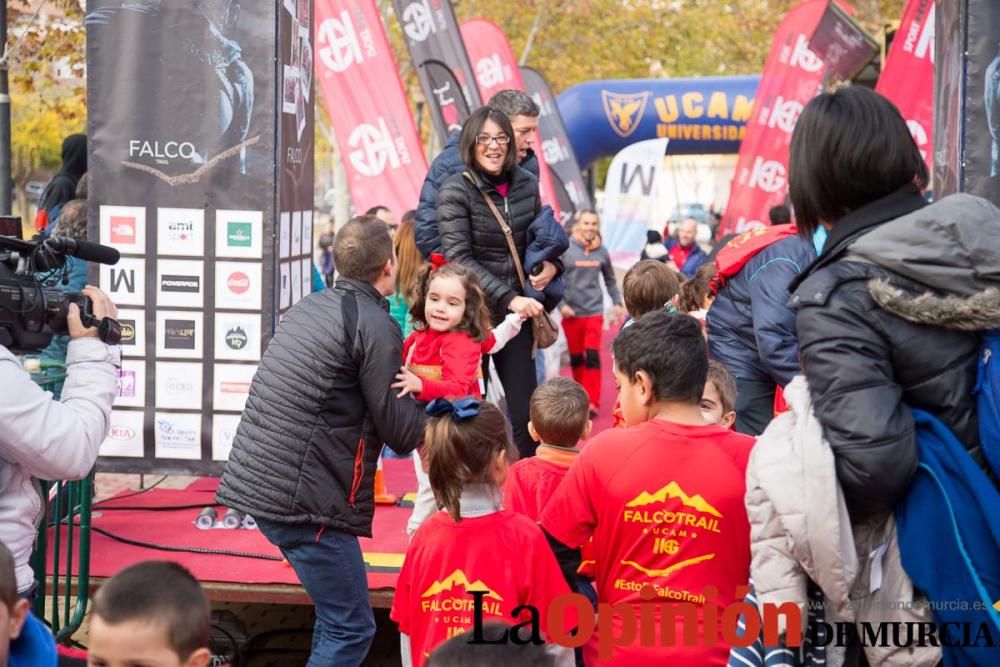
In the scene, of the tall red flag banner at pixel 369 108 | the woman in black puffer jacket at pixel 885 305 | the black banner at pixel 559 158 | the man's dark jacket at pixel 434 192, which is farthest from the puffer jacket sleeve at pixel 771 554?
the black banner at pixel 559 158

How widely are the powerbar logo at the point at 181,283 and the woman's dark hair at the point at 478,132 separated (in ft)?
5.29

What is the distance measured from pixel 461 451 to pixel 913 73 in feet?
31.7

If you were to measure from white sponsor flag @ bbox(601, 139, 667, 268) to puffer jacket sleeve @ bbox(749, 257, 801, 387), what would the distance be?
40.8 feet

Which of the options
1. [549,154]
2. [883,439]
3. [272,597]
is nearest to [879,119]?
[883,439]

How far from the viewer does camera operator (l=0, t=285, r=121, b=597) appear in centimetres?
322

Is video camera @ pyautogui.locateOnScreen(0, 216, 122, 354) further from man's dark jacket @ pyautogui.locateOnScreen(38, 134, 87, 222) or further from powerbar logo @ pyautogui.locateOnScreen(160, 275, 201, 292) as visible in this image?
man's dark jacket @ pyautogui.locateOnScreen(38, 134, 87, 222)

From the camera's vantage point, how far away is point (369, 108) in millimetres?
12961

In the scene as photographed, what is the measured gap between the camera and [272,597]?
216 inches

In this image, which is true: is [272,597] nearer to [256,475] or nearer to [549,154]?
[256,475]

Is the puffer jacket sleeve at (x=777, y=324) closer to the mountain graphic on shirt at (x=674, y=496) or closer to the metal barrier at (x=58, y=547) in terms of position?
the mountain graphic on shirt at (x=674, y=496)

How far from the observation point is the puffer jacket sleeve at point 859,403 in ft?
8.27

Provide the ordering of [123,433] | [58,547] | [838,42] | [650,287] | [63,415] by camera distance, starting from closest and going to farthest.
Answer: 1. [63,415]
2. [58,547]
3. [650,287]
4. [123,433]
5. [838,42]

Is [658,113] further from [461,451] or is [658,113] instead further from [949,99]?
[461,451]

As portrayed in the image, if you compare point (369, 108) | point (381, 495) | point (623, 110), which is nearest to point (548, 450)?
point (381, 495)
